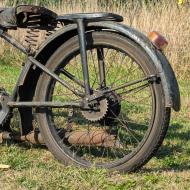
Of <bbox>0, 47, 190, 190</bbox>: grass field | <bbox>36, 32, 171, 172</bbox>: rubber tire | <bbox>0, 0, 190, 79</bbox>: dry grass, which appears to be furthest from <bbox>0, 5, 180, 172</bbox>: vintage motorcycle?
<bbox>0, 0, 190, 79</bbox>: dry grass

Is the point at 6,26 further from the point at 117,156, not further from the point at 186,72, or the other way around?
the point at 186,72

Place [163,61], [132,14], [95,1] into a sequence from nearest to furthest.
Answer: [163,61]
[132,14]
[95,1]

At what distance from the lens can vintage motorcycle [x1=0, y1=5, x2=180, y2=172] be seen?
13.6 ft

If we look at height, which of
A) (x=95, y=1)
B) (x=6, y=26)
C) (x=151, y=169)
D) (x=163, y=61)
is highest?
(x=95, y=1)

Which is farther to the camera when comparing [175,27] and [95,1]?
[95,1]

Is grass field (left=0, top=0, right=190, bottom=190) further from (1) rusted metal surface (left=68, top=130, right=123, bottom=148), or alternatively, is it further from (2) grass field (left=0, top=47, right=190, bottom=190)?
(1) rusted metal surface (left=68, top=130, right=123, bottom=148)

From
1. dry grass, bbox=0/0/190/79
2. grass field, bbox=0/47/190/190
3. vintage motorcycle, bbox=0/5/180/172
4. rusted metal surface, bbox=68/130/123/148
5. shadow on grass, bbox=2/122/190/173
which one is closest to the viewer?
grass field, bbox=0/47/190/190

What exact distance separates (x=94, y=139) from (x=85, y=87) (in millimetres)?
440

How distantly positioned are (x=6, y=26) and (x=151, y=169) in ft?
5.13

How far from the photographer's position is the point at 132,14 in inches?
434

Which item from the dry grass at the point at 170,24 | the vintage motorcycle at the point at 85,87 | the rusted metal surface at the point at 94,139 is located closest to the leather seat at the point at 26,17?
the vintage motorcycle at the point at 85,87

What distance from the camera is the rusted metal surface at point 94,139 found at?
449 centimetres

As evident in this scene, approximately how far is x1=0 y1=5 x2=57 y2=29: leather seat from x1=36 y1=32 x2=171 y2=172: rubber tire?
0.90 ft

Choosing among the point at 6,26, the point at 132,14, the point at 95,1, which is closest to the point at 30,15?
the point at 6,26
